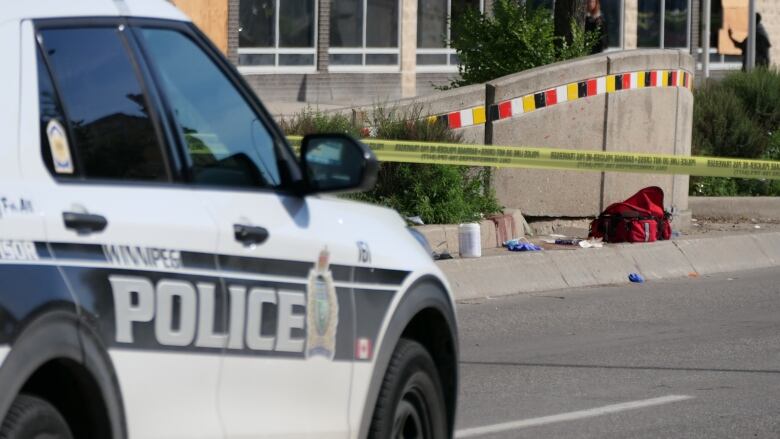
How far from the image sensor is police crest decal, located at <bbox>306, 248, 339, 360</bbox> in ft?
14.5

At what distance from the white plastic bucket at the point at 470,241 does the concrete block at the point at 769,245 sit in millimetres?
3992

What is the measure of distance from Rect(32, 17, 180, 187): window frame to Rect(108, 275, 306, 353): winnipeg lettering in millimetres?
273

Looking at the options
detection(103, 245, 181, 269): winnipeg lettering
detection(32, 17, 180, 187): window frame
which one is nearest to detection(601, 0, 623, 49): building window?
detection(32, 17, 180, 187): window frame

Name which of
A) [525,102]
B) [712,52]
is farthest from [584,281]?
[712,52]

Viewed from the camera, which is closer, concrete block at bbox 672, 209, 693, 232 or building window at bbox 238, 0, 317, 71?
concrete block at bbox 672, 209, 693, 232

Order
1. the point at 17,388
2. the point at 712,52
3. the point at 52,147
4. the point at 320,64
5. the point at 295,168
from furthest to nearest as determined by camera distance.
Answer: the point at 712,52, the point at 320,64, the point at 295,168, the point at 52,147, the point at 17,388

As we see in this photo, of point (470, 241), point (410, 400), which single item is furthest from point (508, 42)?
point (410, 400)

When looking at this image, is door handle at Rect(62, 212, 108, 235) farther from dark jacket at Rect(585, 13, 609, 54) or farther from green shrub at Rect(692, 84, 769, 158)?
green shrub at Rect(692, 84, 769, 158)

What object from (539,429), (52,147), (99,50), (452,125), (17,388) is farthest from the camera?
(452,125)

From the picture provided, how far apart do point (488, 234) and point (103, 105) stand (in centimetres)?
960

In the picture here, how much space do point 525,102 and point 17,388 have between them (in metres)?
11.8

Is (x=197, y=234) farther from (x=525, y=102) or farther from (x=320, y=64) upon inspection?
(x=320, y=64)

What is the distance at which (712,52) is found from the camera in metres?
43.1

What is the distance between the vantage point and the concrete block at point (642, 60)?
15.5 m
